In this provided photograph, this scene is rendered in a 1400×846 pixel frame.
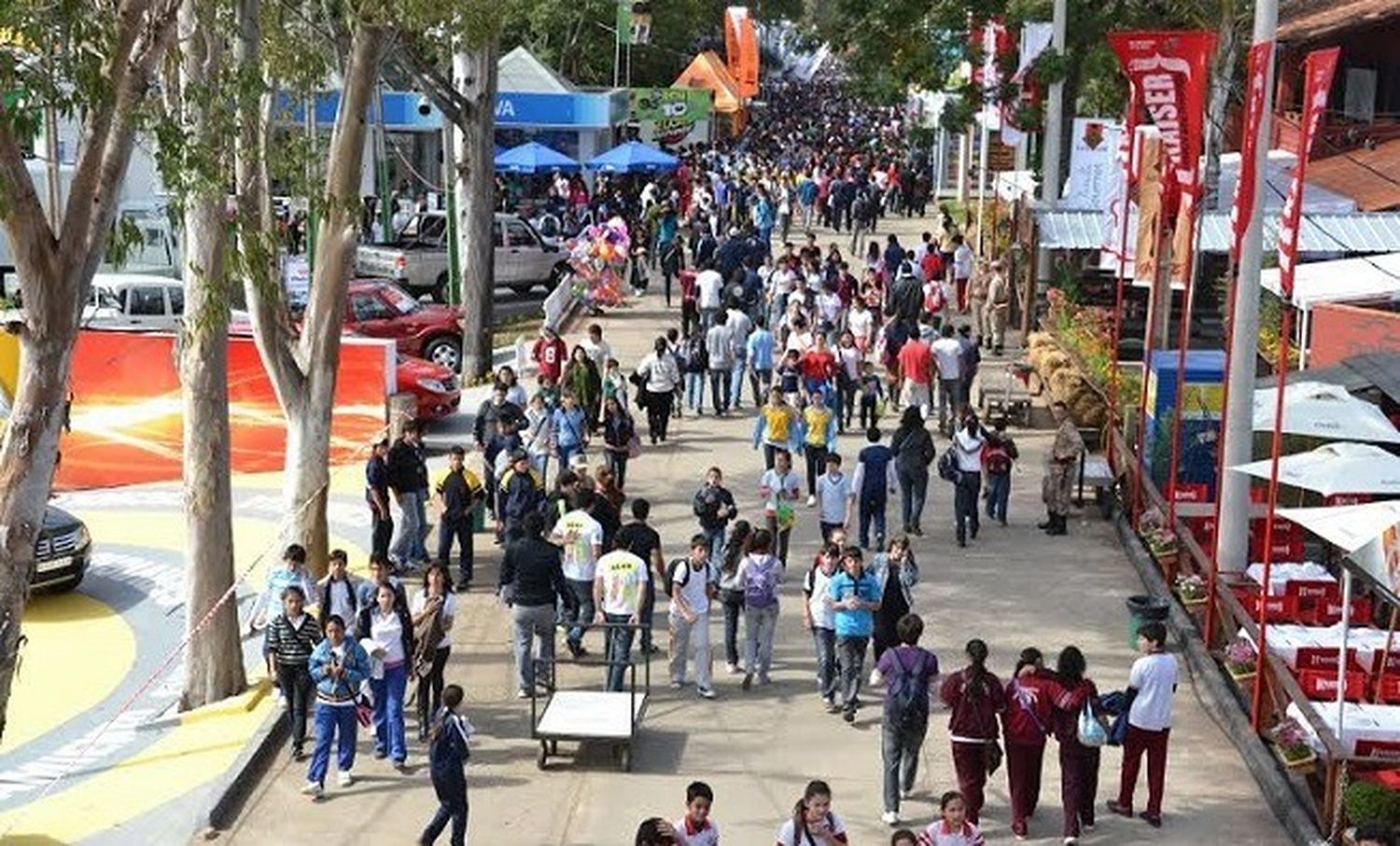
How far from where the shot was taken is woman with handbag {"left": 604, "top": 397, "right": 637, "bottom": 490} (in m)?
21.7

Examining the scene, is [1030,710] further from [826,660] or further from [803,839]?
[826,660]

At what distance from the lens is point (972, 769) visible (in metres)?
13.0

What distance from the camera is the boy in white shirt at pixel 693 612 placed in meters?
15.7

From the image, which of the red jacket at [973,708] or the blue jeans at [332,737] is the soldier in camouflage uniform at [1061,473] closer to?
the red jacket at [973,708]

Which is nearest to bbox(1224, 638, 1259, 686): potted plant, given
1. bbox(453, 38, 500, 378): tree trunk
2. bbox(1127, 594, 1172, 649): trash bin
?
bbox(1127, 594, 1172, 649): trash bin

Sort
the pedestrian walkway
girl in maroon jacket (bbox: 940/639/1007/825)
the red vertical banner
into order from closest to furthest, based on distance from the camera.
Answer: girl in maroon jacket (bbox: 940/639/1007/825), the pedestrian walkway, the red vertical banner

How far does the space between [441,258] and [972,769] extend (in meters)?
25.8

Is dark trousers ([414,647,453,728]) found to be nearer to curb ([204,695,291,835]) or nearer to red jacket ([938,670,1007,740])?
curb ([204,695,291,835])

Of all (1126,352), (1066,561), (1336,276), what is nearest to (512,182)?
(1126,352)

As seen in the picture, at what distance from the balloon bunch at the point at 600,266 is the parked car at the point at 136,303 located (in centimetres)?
783

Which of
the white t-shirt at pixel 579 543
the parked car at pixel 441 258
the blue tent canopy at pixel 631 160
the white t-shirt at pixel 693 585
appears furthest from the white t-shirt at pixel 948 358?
the blue tent canopy at pixel 631 160

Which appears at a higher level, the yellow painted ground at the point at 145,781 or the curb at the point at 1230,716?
the curb at the point at 1230,716

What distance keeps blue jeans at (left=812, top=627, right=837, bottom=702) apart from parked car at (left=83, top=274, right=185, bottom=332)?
55.8 ft

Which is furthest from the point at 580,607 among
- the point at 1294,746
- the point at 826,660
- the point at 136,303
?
the point at 136,303
